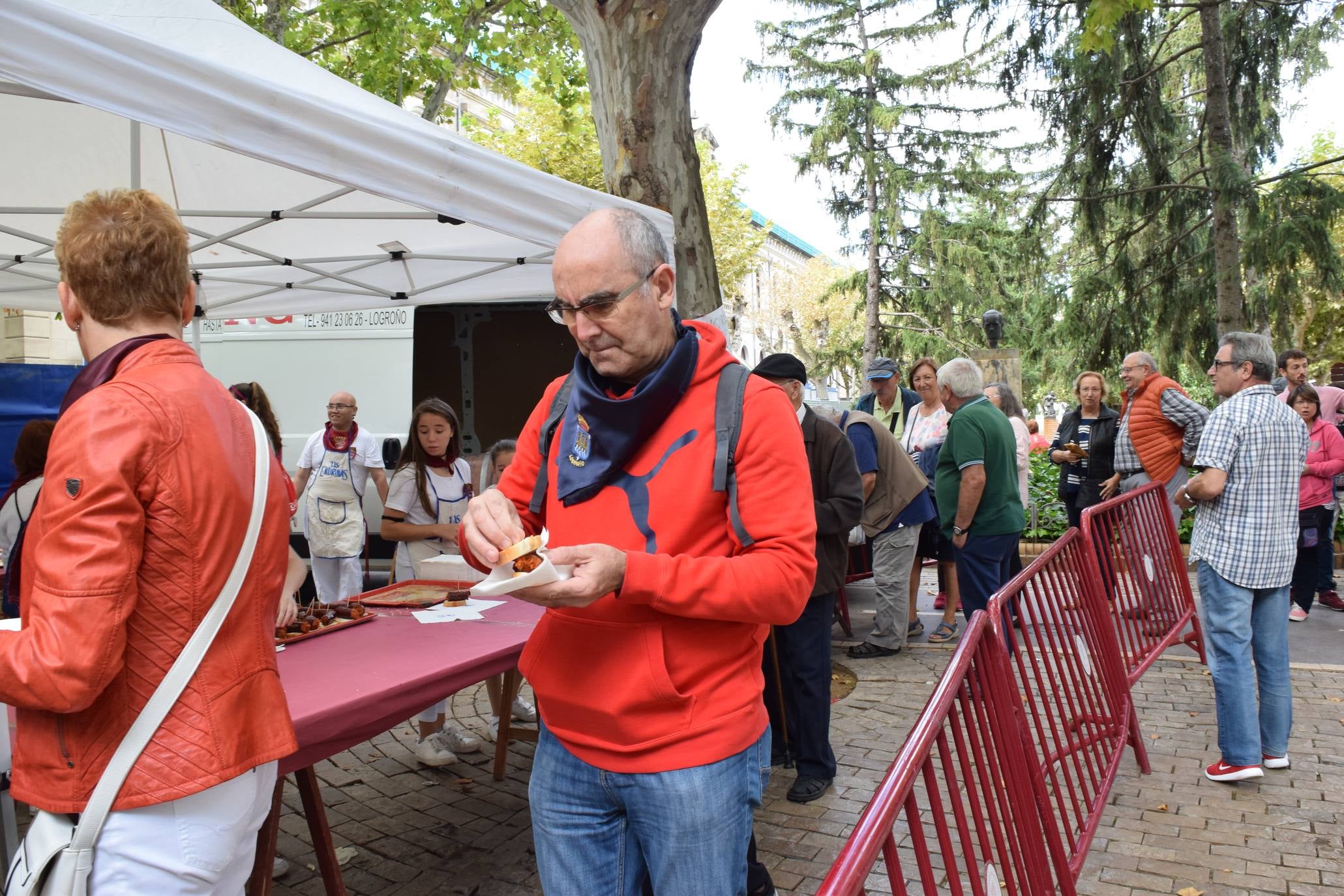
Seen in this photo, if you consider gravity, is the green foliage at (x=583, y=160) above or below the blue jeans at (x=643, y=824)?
above

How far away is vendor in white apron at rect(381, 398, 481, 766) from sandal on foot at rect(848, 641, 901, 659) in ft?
9.63

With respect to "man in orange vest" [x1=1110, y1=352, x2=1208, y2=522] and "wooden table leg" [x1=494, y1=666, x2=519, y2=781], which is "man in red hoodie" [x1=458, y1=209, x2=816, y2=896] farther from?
"man in orange vest" [x1=1110, y1=352, x2=1208, y2=522]

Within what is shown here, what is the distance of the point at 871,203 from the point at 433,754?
23.0m

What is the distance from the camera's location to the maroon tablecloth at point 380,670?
8.71ft

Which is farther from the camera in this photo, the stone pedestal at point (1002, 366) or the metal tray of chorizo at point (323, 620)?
the stone pedestal at point (1002, 366)

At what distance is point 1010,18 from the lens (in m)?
12.6

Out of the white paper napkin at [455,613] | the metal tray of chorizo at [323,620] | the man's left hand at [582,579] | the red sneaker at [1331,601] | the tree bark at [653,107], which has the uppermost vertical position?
the tree bark at [653,107]

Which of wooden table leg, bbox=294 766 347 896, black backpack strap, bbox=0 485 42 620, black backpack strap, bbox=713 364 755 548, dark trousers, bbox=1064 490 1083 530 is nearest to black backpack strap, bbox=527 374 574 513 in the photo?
black backpack strap, bbox=713 364 755 548

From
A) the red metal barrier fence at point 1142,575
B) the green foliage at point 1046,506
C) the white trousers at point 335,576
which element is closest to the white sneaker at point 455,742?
the white trousers at point 335,576

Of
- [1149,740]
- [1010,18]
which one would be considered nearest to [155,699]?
[1149,740]

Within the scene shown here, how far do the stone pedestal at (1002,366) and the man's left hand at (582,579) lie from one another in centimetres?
1321

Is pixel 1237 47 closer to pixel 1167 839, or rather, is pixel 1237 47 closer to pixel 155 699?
pixel 1167 839

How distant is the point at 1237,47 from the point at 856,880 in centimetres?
1353

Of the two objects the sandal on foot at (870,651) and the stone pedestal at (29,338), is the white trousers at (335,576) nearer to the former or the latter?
the sandal on foot at (870,651)
